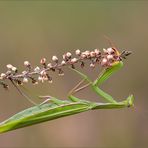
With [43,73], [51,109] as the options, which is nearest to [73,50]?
[51,109]

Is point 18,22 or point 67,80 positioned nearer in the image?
point 67,80

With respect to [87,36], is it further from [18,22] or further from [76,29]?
[18,22]

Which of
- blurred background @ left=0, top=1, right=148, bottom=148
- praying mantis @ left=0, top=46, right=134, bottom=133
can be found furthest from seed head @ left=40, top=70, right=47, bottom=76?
blurred background @ left=0, top=1, right=148, bottom=148

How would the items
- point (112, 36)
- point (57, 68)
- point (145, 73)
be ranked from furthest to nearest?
point (112, 36) → point (145, 73) → point (57, 68)

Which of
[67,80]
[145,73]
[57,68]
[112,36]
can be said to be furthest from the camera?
[112,36]

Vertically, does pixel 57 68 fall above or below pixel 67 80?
below

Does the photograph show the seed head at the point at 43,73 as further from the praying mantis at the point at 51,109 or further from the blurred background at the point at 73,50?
the blurred background at the point at 73,50

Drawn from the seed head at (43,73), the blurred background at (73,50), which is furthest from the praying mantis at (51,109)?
the blurred background at (73,50)

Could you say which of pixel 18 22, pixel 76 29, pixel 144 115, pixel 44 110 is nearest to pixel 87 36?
pixel 76 29
